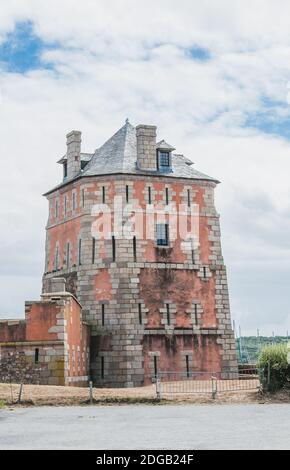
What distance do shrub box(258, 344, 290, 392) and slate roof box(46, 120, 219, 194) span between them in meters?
18.9

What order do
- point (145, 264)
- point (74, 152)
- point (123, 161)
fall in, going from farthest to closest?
1. point (74, 152)
2. point (123, 161)
3. point (145, 264)

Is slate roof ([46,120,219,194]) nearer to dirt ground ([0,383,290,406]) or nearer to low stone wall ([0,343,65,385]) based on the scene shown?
low stone wall ([0,343,65,385])

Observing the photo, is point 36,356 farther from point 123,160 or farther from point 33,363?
point 123,160

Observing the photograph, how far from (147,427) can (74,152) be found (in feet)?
106

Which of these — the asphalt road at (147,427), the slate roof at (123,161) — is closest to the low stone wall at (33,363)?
the asphalt road at (147,427)

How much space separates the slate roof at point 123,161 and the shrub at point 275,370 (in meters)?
18.9

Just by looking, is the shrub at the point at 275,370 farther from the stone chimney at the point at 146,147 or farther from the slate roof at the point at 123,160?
the stone chimney at the point at 146,147

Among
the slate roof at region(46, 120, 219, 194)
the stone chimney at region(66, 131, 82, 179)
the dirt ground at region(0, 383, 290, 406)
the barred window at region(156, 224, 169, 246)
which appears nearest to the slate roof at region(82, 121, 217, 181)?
the slate roof at region(46, 120, 219, 194)

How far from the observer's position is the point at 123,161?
45.3 m

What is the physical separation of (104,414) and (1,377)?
519 inches

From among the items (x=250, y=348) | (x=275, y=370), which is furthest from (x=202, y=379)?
(x=250, y=348)

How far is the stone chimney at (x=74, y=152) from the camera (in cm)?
4731

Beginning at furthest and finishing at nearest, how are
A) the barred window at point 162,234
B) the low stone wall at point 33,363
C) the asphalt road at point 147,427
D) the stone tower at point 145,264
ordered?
the barred window at point 162,234 < the stone tower at point 145,264 < the low stone wall at point 33,363 < the asphalt road at point 147,427
